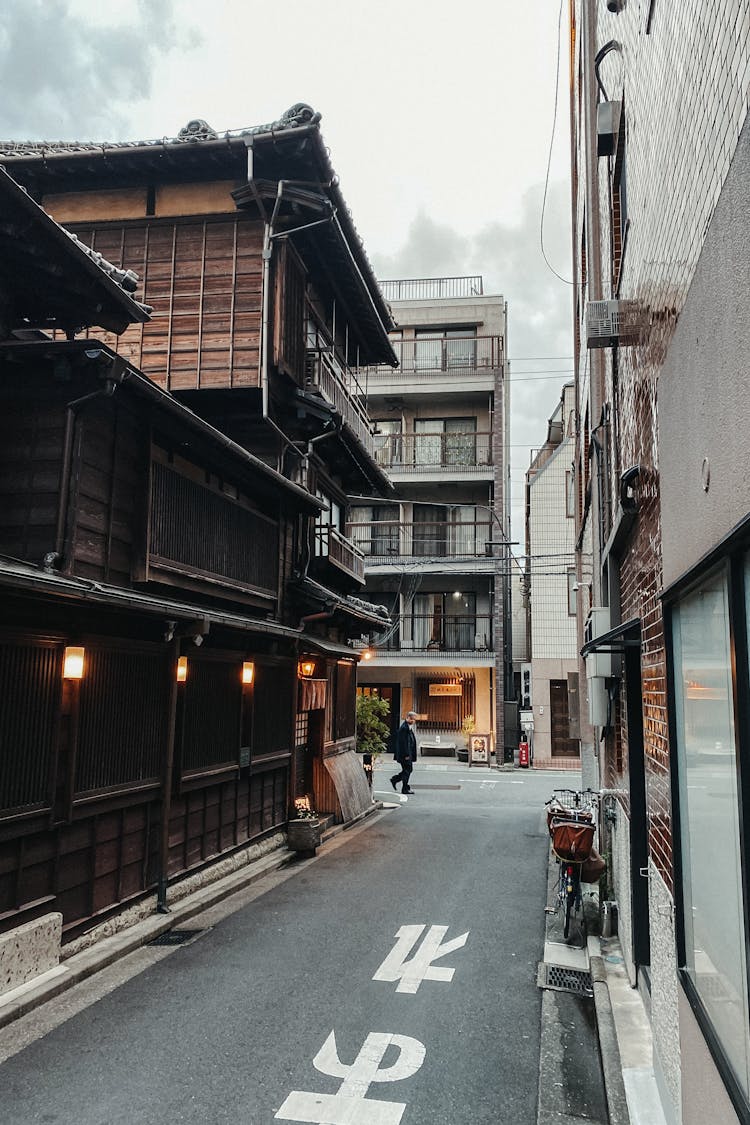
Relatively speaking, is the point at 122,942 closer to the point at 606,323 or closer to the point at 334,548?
the point at 606,323

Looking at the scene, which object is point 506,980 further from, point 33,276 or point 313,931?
point 33,276

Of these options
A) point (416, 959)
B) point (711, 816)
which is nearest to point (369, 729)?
point (416, 959)

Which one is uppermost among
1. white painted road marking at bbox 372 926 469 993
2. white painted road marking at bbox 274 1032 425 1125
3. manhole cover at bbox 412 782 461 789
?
white painted road marking at bbox 274 1032 425 1125

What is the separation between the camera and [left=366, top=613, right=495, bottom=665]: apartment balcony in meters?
34.5

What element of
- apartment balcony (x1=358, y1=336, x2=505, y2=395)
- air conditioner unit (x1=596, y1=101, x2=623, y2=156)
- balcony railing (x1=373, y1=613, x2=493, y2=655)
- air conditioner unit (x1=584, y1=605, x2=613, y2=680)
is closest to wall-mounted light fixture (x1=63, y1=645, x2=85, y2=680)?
air conditioner unit (x1=584, y1=605, x2=613, y2=680)

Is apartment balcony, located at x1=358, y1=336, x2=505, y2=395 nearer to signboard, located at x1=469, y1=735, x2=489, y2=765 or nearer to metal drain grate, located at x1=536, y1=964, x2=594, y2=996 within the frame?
signboard, located at x1=469, y1=735, x2=489, y2=765

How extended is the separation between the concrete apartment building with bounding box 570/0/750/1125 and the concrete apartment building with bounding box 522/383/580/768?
25.4m

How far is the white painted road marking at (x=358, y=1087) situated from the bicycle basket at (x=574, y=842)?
3244 millimetres

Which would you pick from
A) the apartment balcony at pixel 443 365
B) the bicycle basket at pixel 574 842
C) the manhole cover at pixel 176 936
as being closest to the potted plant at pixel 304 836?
the manhole cover at pixel 176 936

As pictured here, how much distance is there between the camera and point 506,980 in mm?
8062

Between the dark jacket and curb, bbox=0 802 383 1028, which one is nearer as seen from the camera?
curb, bbox=0 802 383 1028

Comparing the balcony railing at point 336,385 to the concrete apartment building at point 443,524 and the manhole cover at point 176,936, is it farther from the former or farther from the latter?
the concrete apartment building at point 443,524

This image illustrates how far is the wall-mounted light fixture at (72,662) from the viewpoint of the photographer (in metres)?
8.12

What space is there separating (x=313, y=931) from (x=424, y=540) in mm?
27544
